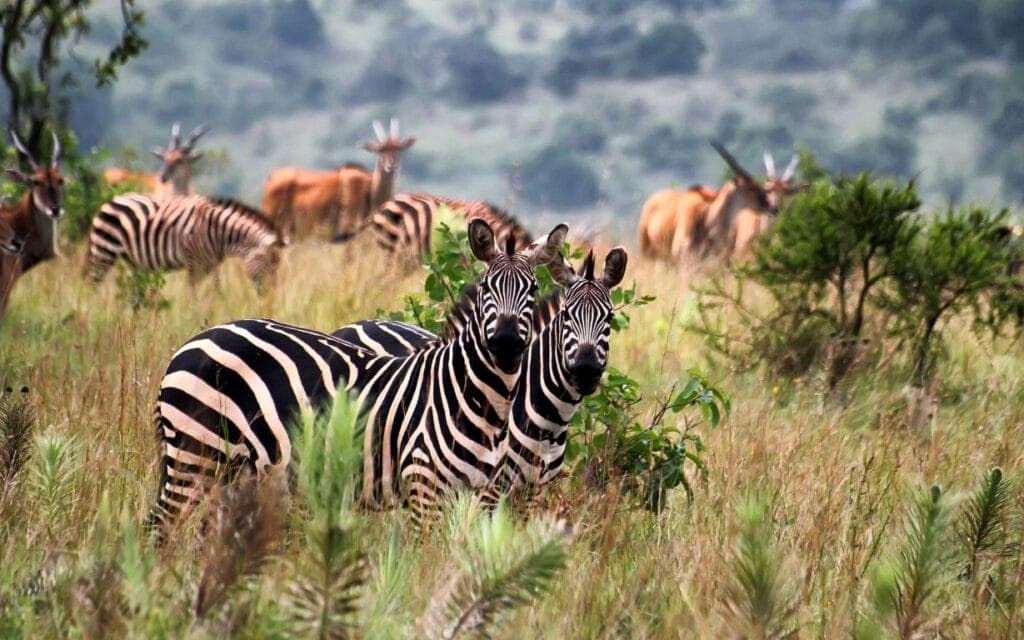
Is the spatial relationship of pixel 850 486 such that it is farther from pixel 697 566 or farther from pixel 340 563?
pixel 340 563

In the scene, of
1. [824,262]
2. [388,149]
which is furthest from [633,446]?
[388,149]

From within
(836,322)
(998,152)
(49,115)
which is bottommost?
(836,322)

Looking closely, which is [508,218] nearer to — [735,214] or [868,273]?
[868,273]

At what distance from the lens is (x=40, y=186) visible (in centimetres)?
972

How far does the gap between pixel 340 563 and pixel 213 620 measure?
437mm

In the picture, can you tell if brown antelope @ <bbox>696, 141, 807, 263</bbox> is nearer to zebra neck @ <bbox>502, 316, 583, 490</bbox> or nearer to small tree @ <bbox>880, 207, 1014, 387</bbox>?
small tree @ <bbox>880, 207, 1014, 387</bbox>

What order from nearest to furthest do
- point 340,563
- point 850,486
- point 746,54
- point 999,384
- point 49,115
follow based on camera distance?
point 340,563 → point 850,486 → point 999,384 → point 49,115 → point 746,54

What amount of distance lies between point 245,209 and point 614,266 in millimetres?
7582

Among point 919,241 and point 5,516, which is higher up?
point 919,241

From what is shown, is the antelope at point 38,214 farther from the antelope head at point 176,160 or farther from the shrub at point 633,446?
the antelope head at point 176,160

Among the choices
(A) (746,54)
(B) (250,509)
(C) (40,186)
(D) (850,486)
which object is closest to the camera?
(B) (250,509)

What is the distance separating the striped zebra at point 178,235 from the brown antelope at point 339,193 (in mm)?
6891

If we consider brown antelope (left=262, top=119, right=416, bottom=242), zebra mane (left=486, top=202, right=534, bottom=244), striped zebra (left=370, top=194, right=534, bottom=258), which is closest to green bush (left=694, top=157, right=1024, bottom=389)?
zebra mane (left=486, top=202, right=534, bottom=244)

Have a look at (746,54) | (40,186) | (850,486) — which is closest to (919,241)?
(850,486)
